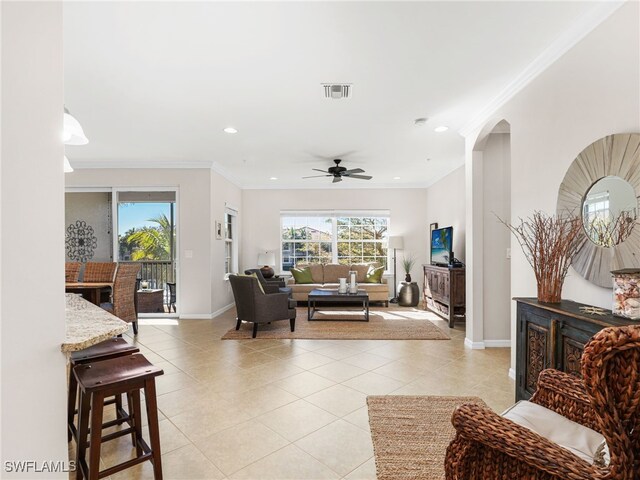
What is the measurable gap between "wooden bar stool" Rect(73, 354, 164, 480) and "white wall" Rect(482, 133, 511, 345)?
359 centimetres

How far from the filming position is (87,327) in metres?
1.60

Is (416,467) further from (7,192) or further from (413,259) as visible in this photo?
(413,259)

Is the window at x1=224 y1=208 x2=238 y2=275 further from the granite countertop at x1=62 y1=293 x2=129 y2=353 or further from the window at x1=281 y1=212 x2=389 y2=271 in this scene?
the granite countertop at x1=62 y1=293 x2=129 y2=353

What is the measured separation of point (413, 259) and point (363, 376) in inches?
191

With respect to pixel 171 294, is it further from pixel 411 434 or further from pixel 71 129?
pixel 411 434

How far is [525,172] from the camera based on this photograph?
2.83m

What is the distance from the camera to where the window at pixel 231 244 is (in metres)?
6.93

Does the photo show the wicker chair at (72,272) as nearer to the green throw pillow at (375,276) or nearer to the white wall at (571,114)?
the green throw pillow at (375,276)

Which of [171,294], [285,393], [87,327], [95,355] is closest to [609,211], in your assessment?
[285,393]

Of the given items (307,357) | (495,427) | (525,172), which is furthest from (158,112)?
(495,427)

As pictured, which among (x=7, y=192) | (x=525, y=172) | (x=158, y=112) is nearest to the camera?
(x=7, y=192)

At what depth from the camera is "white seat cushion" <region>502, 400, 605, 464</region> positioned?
1170mm

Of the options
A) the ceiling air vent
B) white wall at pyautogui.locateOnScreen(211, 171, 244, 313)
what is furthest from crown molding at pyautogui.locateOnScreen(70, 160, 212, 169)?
the ceiling air vent

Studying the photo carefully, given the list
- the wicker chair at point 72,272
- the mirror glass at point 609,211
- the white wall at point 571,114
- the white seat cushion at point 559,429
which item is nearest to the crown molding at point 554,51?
the white wall at point 571,114
